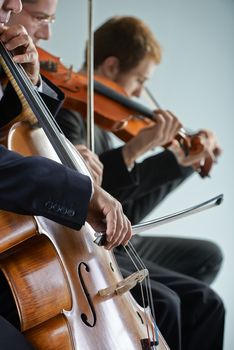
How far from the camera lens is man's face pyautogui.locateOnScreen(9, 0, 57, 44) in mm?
1562

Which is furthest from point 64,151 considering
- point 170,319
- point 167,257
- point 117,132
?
point 167,257

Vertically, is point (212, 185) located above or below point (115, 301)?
below

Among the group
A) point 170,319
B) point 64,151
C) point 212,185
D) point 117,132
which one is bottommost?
point 212,185

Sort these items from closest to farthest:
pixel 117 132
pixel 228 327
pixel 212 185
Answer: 1. pixel 117 132
2. pixel 228 327
3. pixel 212 185

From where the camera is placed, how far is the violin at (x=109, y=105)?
166 cm

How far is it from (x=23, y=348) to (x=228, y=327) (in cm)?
184

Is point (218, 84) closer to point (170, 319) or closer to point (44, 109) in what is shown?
point (170, 319)

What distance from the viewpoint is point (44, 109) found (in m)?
1.15

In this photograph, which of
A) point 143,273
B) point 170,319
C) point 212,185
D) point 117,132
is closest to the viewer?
point 143,273

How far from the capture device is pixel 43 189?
0.98 meters

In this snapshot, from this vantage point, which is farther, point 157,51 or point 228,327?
point 228,327

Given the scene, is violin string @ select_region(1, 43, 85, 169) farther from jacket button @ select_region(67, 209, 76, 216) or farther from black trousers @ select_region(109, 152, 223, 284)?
black trousers @ select_region(109, 152, 223, 284)

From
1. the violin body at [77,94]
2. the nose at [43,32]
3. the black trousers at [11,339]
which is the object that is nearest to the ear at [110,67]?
the violin body at [77,94]

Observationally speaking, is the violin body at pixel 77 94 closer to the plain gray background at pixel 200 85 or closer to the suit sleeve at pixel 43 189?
the suit sleeve at pixel 43 189
